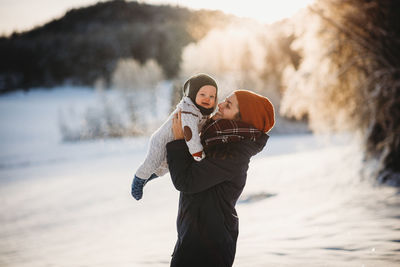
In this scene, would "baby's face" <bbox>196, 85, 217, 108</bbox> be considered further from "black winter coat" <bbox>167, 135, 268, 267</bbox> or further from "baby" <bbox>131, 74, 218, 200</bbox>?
"black winter coat" <bbox>167, 135, 268, 267</bbox>

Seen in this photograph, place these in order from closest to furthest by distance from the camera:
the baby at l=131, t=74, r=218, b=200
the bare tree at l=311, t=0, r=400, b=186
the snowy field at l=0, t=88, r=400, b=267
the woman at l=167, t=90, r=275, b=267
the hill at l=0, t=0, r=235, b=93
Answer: the woman at l=167, t=90, r=275, b=267 → the baby at l=131, t=74, r=218, b=200 → the snowy field at l=0, t=88, r=400, b=267 → the bare tree at l=311, t=0, r=400, b=186 → the hill at l=0, t=0, r=235, b=93

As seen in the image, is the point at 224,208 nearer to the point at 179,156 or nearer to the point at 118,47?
the point at 179,156

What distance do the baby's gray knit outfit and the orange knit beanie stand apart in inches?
8.5

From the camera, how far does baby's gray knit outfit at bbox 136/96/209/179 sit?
4.77 feet

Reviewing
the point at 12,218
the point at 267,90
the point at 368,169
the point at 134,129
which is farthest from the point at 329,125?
the point at 134,129

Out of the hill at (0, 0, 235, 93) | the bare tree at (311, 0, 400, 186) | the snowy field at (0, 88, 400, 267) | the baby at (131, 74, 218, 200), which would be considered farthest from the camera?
the hill at (0, 0, 235, 93)

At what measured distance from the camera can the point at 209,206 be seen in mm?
1516

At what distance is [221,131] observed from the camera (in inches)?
60.0

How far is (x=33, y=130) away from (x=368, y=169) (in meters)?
30.5

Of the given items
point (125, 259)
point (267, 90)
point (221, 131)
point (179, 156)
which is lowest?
point (125, 259)

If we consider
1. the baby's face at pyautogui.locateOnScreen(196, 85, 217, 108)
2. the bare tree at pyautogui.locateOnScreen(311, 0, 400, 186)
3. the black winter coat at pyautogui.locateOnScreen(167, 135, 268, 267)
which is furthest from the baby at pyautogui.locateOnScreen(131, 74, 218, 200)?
the bare tree at pyautogui.locateOnScreen(311, 0, 400, 186)

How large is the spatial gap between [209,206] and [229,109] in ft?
1.75

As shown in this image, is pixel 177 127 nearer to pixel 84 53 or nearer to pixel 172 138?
pixel 172 138

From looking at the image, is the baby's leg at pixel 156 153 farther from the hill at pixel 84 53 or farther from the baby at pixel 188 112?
the hill at pixel 84 53
